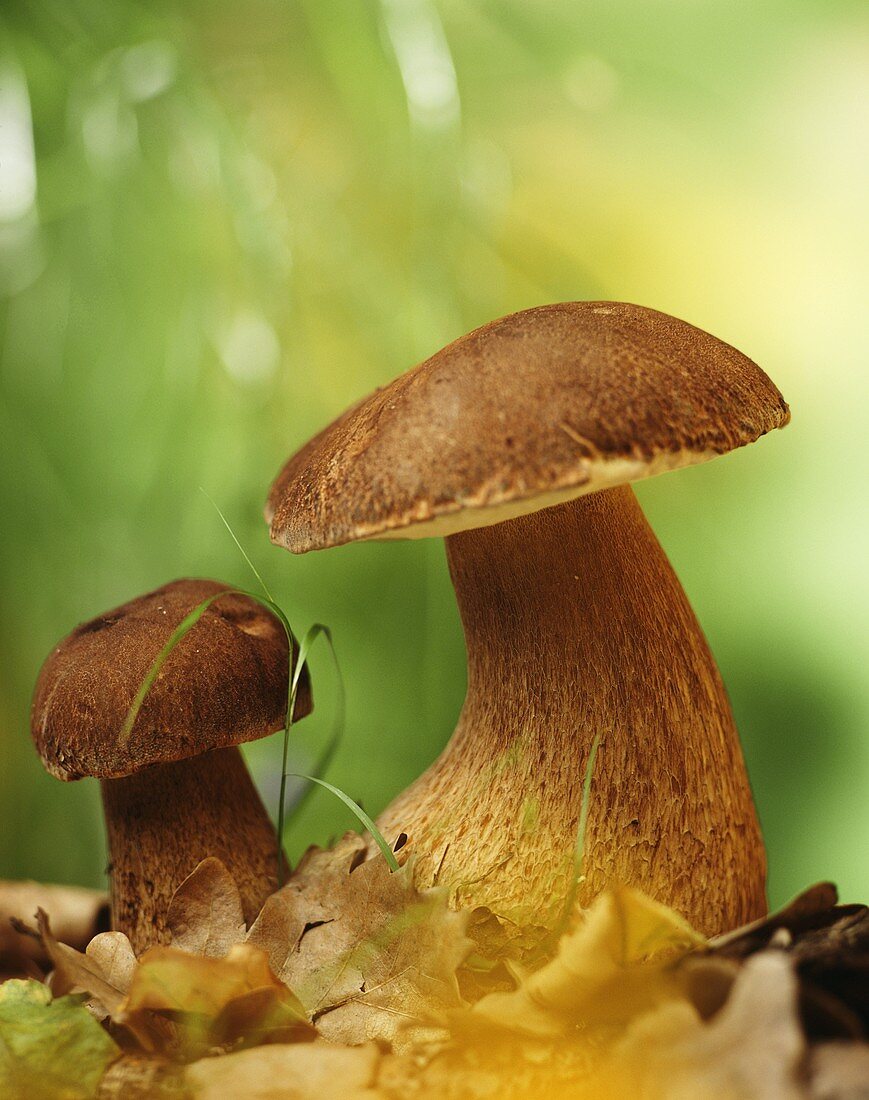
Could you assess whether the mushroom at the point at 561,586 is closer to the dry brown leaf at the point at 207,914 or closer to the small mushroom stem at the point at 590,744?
the small mushroom stem at the point at 590,744

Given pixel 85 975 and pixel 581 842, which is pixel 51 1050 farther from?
pixel 581 842

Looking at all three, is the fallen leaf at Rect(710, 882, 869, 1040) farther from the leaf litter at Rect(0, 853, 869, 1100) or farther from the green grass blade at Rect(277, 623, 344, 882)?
the green grass blade at Rect(277, 623, 344, 882)

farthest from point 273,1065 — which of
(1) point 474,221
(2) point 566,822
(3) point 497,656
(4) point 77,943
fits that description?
(1) point 474,221

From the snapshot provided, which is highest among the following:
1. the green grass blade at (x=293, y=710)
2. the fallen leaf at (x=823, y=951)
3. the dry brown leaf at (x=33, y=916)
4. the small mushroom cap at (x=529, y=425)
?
the small mushroom cap at (x=529, y=425)

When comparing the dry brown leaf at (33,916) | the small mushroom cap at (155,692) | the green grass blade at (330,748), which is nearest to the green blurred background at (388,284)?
the green grass blade at (330,748)

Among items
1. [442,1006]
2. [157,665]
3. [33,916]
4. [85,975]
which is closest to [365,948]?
[442,1006]

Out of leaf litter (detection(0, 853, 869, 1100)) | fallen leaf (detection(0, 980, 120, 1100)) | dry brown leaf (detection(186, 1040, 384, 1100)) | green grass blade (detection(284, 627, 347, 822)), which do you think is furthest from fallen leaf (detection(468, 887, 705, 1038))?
green grass blade (detection(284, 627, 347, 822))

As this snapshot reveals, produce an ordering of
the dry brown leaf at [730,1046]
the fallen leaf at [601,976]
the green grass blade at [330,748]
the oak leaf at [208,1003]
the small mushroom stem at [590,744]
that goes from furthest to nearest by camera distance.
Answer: the green grass blade at [330,748]
the small mushroom stem at [590,744]
the oak leaf at [208,1003]
the fallen leaf at [601,976]
the dry brown leaf at [730,1046]
